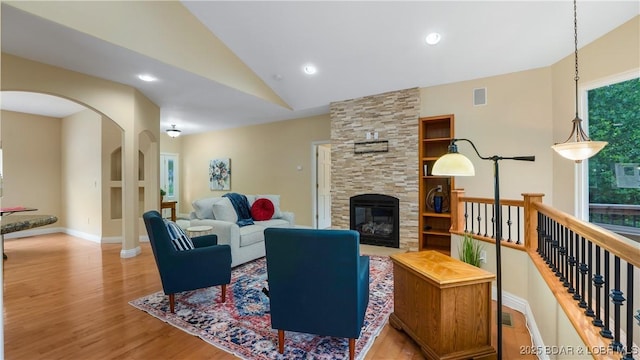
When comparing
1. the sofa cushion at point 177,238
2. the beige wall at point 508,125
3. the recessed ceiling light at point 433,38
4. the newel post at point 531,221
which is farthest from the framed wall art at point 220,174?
the newel post at point 531,221

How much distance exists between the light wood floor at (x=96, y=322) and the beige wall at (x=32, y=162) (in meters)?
2.68

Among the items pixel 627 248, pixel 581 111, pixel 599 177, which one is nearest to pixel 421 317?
pixel 627 248

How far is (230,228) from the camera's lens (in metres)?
3.60

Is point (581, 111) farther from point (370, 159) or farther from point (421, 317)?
point (421, 317)

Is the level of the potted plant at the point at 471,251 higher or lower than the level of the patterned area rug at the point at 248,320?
higher

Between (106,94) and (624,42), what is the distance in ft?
20.6

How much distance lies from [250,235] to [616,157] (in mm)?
4390

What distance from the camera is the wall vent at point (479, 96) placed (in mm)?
4207

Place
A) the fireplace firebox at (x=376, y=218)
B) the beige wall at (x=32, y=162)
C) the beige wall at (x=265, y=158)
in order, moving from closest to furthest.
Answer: the fireplace firebox at (x=376, y=218) → the beige wall at (x=32, y=162) → the beige wall at (x=265, y=158)

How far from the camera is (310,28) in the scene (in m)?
3.83

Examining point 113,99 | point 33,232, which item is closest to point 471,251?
point 113,99

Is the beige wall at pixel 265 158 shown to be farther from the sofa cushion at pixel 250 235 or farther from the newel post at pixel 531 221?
the newel post at pixel 531 221

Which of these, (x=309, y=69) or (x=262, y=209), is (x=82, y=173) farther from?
(x=309, y=69)

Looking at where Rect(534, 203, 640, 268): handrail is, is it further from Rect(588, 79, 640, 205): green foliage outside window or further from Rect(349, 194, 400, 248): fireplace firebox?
Rect(349, 194, 400, 248): fireplace firebox
